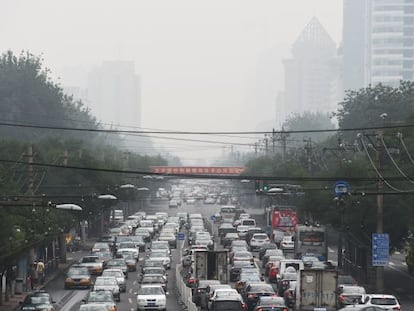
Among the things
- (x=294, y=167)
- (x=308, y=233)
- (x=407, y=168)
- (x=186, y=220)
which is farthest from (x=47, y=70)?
(x=407, y=168)

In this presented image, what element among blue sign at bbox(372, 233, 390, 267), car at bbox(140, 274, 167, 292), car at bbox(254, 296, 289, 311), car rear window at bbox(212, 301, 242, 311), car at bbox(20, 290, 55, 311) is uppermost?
blue sign at bbox(372, 233, 390, 267)

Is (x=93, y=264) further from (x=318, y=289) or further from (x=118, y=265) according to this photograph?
(x=318, y=289)

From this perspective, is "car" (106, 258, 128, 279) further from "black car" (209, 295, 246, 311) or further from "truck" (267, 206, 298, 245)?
"truck" (267, 206, 298, 245)

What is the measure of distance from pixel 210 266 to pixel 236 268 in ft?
34.1

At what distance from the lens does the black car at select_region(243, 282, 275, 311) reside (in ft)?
176

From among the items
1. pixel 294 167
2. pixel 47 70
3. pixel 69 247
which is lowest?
pixel 69 247

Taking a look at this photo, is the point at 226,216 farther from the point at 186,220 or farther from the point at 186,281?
the point at 186,281

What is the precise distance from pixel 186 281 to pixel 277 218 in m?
42.0

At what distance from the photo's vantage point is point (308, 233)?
85438mm

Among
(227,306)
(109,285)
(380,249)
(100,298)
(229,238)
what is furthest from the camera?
(229,238)

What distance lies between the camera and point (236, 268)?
7244 cm

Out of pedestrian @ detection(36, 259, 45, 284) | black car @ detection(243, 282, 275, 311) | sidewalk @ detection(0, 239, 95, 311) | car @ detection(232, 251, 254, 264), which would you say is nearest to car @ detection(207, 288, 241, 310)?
black car @ detection(243, 282, 275, 311)

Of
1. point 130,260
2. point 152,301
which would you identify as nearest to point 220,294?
point 152,301

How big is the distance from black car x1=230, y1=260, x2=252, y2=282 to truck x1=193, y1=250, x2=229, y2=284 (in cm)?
768
